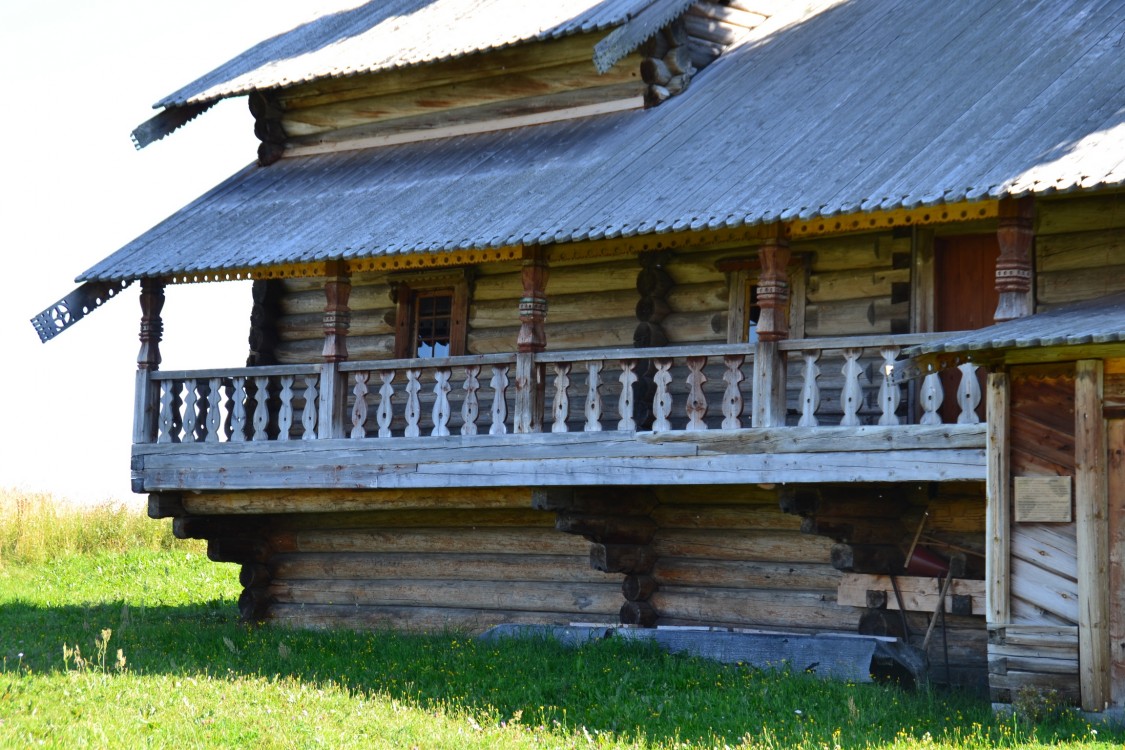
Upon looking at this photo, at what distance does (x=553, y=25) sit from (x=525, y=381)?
4.35m

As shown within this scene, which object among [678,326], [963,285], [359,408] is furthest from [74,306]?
[963,285]

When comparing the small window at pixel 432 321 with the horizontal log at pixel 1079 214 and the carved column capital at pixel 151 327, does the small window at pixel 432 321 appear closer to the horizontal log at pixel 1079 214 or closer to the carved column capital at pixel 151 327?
the carved column capital at pixel 151 327

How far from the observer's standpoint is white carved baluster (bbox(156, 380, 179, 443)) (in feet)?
58.3

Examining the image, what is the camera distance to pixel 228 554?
19.5 m

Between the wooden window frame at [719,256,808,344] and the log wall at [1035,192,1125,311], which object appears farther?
the wooden window frame at [719,256,808,344]

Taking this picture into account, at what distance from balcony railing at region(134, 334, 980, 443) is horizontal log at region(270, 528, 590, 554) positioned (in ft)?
3.81

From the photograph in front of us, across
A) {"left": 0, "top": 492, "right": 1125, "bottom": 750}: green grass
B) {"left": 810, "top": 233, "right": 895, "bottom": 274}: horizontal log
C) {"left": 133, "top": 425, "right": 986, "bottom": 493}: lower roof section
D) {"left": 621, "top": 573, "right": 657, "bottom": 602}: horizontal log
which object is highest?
{"left": 810, "top": 233, "right": 895, "bottom": 274}: horizontal log

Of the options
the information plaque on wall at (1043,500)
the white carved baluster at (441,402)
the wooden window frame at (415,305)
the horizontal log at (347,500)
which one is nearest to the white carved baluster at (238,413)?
the horizontal log at (347,500)

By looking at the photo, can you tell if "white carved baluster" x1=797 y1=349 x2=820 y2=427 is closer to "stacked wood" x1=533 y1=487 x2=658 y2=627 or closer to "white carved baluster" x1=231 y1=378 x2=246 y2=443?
"stacked wood" x1=533 y1=487 x2=658 y2=627

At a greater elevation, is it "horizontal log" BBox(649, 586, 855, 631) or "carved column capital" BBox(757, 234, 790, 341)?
"carved column capital" BBox(757, 234, 790, 341)

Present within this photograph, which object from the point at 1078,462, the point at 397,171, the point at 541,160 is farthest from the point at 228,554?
the point at 1078,462

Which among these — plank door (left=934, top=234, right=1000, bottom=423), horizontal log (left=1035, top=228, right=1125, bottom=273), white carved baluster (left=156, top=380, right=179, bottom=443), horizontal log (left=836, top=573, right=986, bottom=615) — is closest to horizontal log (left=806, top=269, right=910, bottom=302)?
plank door (left=934, top=234, right=1000, bottom=423)

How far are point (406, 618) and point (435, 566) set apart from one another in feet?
2.30

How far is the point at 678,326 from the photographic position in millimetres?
16922
